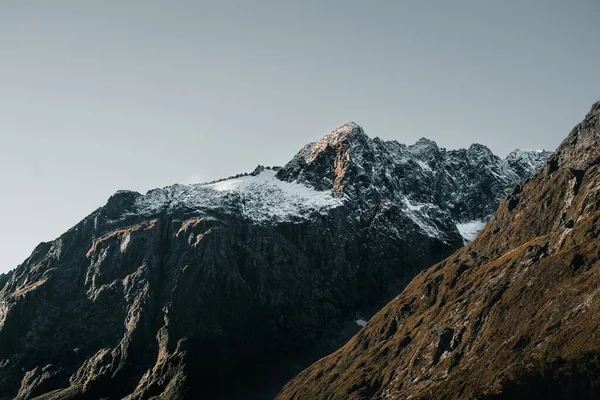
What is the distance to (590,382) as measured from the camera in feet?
641

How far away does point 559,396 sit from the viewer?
199750mm

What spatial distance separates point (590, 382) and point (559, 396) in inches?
467
